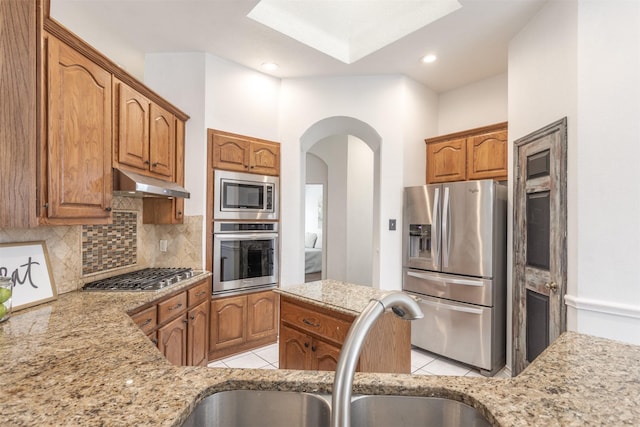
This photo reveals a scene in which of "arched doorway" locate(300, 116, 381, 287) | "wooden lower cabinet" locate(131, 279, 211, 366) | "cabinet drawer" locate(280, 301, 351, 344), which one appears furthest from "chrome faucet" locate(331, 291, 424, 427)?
"arched doorway" locate(300, 116, 381, 287)

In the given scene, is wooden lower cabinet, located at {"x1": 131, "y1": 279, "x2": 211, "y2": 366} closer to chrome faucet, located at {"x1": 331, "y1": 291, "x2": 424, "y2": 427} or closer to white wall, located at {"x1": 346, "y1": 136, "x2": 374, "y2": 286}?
chrome faucet, located at {"x1": 331, "y1": 291, "x2": 424, "y2": 427}

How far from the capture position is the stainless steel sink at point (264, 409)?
0.82 meters

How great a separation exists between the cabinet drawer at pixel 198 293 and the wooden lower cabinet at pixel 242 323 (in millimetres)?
166

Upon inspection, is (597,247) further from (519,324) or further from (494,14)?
(494,14)

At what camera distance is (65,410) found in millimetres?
716

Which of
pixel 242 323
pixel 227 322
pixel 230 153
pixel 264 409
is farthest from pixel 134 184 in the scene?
pixel 264 409

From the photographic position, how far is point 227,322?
3.07 metres

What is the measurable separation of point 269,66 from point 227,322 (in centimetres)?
263

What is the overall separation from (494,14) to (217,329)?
3561 millimetres

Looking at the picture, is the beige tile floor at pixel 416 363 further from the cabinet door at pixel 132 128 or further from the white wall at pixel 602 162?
the cabinet door at pixel 132 128

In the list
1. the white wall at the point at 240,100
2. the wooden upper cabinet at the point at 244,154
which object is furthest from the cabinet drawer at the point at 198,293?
the white wall at the point at 240,100

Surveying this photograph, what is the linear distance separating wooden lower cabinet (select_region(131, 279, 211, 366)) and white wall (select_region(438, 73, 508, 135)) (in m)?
3.38

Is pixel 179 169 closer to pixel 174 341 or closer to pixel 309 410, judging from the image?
pixel 174 341

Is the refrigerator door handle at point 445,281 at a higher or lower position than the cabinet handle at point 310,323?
higher
